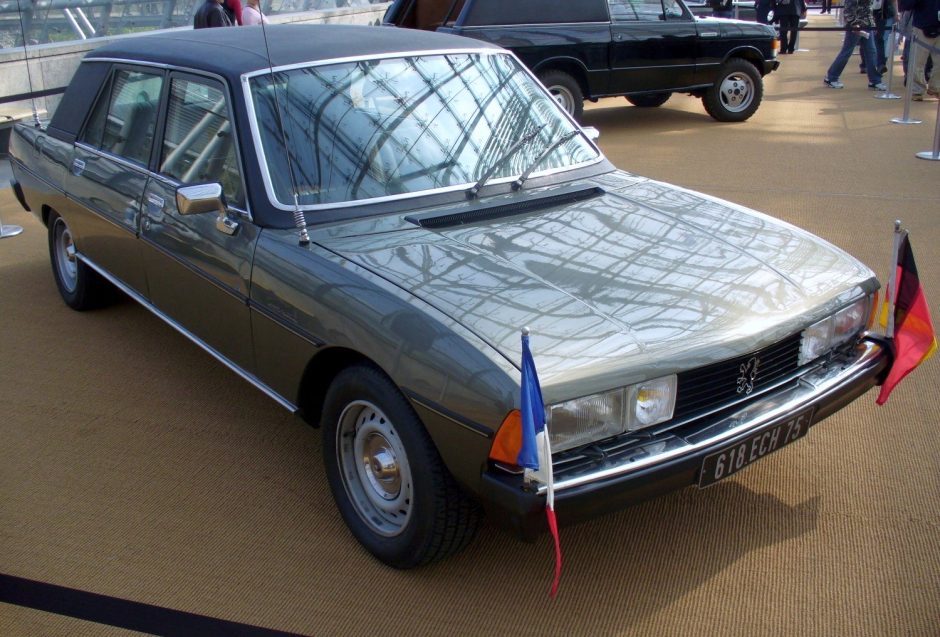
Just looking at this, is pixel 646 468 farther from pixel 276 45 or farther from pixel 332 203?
pixel 276 45

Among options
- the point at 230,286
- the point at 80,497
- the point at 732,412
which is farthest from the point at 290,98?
the point at 732,412

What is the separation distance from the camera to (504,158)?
4000 millimetres

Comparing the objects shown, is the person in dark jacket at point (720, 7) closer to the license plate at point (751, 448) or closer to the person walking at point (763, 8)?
the person walking at point (763, 8)

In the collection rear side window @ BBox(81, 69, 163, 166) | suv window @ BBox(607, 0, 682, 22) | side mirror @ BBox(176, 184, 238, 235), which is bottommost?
side mirror @ BBox(176, 184, 238, 235)

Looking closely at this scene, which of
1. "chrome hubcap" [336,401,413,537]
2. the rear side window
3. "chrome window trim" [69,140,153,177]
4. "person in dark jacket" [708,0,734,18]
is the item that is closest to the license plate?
"chrome hubcap" [336,401,413,537]

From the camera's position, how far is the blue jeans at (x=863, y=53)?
13.5 metres

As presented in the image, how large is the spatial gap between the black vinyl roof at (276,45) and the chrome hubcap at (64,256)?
1.40 m

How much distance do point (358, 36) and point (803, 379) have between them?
2.49 meters

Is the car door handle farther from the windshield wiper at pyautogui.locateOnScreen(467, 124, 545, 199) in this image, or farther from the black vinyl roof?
the windshield wiper at pyautogui.locateOnScreen(467, 124, 545, 199)

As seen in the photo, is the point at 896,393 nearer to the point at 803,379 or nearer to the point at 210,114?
the point at 803,379

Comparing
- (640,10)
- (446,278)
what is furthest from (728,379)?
(640,10)

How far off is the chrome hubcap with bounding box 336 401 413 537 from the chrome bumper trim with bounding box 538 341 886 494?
653mm

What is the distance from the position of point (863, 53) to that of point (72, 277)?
12529mm

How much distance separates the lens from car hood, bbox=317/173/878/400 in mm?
2783
